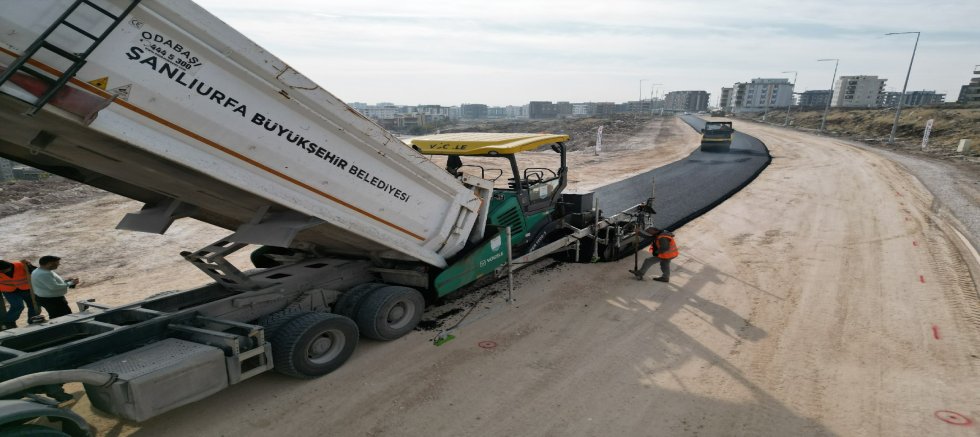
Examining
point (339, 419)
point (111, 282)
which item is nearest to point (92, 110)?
point (339, 419)

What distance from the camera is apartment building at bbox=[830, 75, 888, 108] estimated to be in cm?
11950

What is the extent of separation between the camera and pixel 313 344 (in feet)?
16.2

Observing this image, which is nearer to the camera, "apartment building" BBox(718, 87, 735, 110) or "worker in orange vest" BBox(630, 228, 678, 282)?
"worker in orange vest" BBox(630, 228, 678, 282)

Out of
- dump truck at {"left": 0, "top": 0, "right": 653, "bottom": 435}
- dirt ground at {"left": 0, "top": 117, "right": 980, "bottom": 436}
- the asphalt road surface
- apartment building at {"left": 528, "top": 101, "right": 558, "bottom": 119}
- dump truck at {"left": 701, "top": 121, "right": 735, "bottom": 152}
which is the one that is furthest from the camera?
apartment building at {"left": 528, "top": 101, "right": 558, "bottom": 119}

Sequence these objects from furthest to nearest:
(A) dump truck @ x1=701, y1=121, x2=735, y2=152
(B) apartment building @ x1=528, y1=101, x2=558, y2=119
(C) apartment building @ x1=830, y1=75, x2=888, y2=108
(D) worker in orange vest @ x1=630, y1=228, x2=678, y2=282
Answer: (B) apartment building @ x1=528, y1=101, x2=558, y2=119, (C) apartment building @ x1=830, y1=75, x2=888, y2=108, (A) dump truck @ x1=701, y1=121, x2=735, y2=152, (D) worker in orange vest @ x1=630, y1=228, x2=678, y2=282

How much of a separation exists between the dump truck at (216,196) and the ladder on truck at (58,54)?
0.01 metres

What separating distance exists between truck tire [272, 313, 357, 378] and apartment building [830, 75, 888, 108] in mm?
146230

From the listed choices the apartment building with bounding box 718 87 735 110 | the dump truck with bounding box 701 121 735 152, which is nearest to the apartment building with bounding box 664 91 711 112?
the apartment building with bounding box 718 87 735 110

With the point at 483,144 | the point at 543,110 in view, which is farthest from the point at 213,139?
the point at 543,110

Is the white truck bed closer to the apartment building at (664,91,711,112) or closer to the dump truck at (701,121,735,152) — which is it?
the dump truck at (701,121,735,152)

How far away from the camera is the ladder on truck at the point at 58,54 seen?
9.51ft

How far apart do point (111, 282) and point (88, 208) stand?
18.6ft

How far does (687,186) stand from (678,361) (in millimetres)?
11630

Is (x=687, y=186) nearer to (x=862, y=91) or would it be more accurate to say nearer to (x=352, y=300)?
(x=352, y=300)
